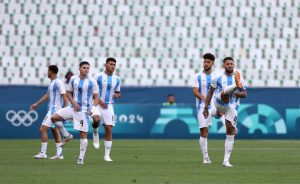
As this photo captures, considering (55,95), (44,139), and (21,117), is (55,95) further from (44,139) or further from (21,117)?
(21,117)

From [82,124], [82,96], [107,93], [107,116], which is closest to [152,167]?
[82,124]

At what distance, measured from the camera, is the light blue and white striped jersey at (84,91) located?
17.8 meters

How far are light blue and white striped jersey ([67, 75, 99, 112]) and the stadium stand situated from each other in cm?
1567

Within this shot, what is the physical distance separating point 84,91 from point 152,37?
56.0 ft

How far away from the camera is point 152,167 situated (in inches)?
646

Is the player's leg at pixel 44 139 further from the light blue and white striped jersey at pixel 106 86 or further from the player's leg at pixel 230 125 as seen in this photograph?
the player's leg at pixel 230 125

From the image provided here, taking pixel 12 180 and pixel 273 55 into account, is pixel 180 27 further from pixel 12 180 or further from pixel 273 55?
pixel 12 180

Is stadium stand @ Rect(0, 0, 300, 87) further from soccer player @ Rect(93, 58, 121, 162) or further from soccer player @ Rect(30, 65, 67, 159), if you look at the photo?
soccer player @ Rect(93, 58, 121, 162)

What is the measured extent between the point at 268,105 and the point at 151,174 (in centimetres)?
1670

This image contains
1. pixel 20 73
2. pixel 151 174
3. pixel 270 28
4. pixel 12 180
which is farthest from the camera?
pixel 270 28

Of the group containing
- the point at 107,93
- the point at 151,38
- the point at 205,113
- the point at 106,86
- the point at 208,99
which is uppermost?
the point at 151,38

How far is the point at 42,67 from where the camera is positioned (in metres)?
33.7

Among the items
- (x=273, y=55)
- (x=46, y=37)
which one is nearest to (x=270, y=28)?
(x=273, y=55)

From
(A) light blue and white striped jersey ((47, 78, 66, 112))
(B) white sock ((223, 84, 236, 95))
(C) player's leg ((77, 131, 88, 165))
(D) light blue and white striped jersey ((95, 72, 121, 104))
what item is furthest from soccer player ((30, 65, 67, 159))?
(B) white sock ((223, 84, 236, 95))
